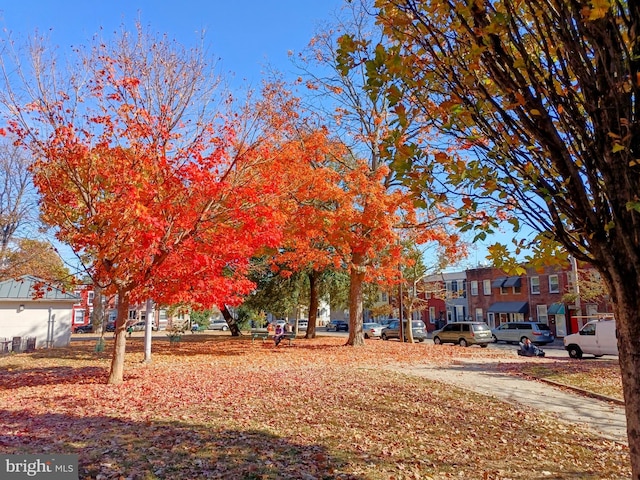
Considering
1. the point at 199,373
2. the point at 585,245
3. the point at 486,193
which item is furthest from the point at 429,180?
the point at 199,373

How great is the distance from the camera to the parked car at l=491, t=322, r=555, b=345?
31987mm

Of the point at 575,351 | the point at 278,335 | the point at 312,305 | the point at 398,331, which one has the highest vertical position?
Result: the point at 312,305

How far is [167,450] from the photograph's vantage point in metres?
5.57

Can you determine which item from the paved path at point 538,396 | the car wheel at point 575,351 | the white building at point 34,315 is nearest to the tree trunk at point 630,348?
the paved path at point 538,396

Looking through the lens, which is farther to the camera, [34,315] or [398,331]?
[398,331]

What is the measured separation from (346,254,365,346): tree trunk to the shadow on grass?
1375cm

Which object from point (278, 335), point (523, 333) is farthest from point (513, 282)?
point (278, 335)

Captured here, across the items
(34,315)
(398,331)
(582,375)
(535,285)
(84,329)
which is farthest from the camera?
(84,329)

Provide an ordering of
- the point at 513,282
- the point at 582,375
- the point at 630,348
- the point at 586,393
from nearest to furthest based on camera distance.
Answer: the point at 630,348 → the point at 586,393 → the point at 582,375 → the point at 513,282

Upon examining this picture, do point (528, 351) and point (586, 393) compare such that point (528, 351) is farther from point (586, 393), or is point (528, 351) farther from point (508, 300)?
point (508, 300)

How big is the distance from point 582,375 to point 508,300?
111ft

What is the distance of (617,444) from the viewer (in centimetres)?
641

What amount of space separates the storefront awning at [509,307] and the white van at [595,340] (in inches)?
849

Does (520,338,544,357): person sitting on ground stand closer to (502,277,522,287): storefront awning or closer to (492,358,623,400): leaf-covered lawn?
(492,358,623,400): leaf-covered lawn
